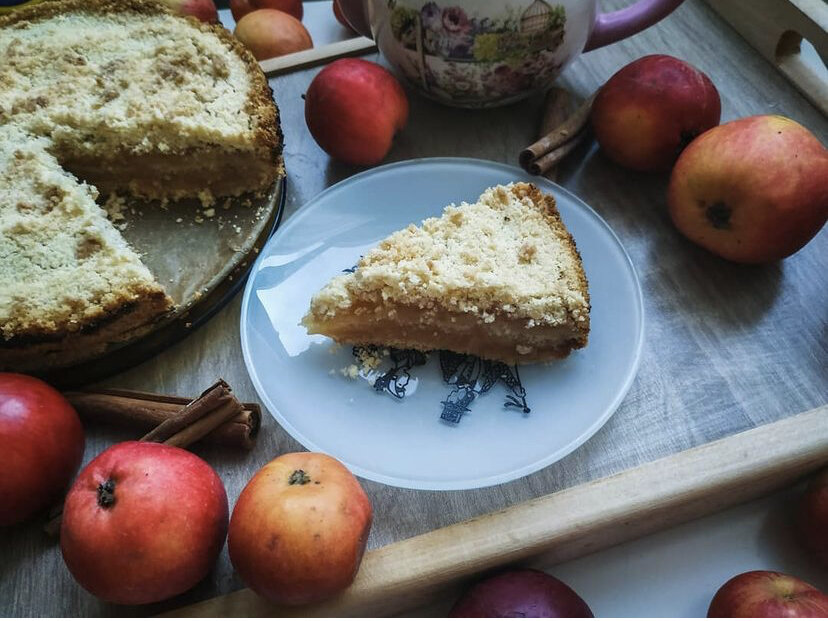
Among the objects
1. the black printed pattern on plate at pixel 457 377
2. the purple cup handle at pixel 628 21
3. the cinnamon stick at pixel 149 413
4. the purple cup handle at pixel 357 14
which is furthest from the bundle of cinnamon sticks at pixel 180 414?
the purple cup handle at pixel 628 21

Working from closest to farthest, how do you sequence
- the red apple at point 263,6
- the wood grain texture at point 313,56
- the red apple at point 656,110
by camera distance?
the red apple at point 656,110
the wood grain texture at point 313,56
the red apple at point 263,6

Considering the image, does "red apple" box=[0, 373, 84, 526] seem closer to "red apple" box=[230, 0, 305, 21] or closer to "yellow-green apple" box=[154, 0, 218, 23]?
"yellow-green apple" box=[154, 0, 218, 23]

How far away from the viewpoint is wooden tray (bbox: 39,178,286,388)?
1353 mm

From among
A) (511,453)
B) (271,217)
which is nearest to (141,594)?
(511,453)

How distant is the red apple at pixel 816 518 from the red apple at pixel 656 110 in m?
0.72

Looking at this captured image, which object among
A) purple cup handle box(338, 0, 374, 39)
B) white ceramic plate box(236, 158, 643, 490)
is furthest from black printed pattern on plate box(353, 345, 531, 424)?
purple cup handle box(338, 0, 374, 39)

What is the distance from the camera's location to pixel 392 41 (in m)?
1.52

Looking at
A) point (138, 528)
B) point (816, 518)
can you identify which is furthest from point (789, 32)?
point (138, 528)

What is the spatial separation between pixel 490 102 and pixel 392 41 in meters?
0.26

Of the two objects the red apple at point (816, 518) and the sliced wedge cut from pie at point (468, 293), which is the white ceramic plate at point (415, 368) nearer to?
the sliced wedge cut from pie at point (468, 293)

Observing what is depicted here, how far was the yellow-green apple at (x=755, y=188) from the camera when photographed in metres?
1.30

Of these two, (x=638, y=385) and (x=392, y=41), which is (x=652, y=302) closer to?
(x=638, y=385)

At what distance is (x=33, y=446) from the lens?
1.12m

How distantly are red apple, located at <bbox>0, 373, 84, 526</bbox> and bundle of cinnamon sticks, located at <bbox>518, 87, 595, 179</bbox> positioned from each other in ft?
3.36
